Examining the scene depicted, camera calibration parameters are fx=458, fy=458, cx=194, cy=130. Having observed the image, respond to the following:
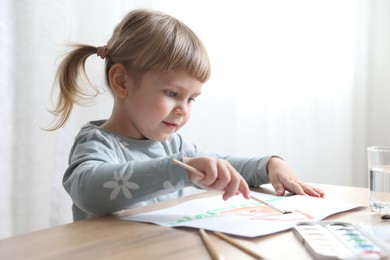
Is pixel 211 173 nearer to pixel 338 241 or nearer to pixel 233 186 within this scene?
pixel 233 186

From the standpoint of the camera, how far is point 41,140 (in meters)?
1.06

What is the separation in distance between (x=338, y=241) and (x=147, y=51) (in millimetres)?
522

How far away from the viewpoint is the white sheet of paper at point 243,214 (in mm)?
554

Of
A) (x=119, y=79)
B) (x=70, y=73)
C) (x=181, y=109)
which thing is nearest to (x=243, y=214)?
(x=181, y=109)

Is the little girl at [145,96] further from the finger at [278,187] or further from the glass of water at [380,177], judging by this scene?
the glass of water at [380,177]

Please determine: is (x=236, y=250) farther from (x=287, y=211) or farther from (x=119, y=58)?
(x=119, y=58)

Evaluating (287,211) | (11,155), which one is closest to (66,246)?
(287,211)

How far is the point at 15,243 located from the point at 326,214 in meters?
0.40

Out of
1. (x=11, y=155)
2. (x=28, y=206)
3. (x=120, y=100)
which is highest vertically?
(x=120, y=100)

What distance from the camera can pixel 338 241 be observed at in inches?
18.6

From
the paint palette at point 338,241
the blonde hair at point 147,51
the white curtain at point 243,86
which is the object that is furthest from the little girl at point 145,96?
the paint palette at point 338,241

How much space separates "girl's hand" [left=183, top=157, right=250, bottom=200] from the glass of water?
0.21m

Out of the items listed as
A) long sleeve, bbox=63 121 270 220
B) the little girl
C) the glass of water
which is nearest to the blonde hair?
the little girl

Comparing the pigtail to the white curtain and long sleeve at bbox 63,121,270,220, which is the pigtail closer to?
the white curtain
